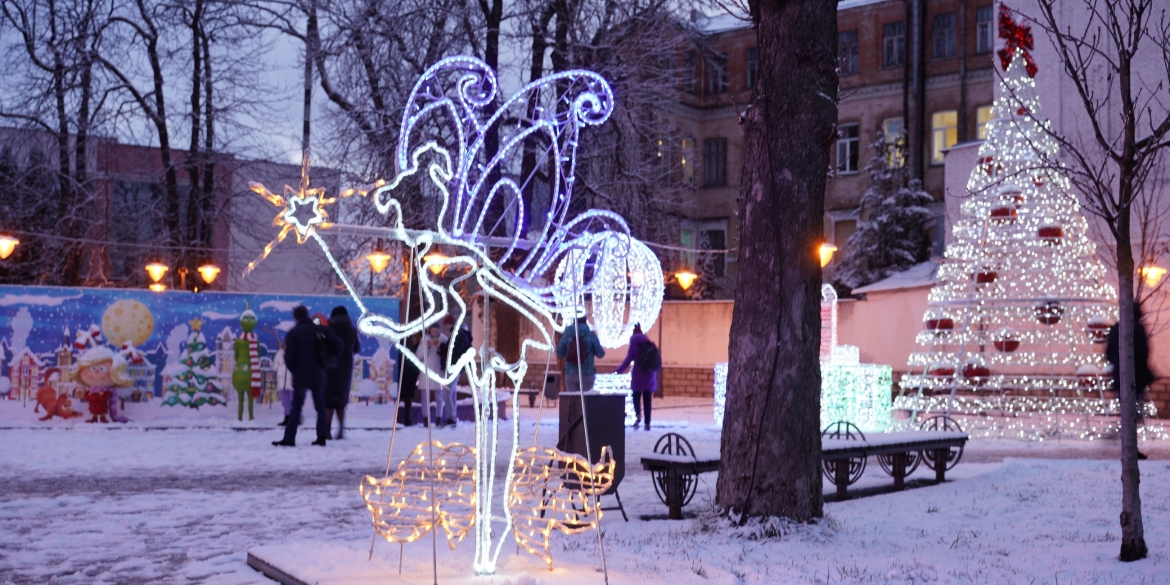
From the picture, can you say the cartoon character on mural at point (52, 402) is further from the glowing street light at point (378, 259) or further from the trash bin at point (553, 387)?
the trash bin at point (553, 387)

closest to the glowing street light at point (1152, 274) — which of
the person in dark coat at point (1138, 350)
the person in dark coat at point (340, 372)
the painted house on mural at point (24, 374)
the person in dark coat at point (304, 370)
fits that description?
the person in dark coat at point (1138, 350)

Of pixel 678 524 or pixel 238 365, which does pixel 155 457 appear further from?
pixel 678 524

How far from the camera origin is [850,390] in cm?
1844

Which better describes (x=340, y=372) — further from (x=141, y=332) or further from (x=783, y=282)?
(x=783, y=282)

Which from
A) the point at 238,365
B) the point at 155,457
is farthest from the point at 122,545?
the point at 238,365

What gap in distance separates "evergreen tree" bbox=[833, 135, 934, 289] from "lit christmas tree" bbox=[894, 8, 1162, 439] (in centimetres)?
1533

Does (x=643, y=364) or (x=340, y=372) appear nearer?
(x=340, y=372)

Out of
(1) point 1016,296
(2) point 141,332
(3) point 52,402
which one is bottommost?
(3) point 52,402

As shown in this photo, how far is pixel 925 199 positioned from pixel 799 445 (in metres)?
30.0

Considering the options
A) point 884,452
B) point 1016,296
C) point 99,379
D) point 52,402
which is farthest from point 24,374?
point 1016,296

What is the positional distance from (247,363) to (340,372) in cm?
400

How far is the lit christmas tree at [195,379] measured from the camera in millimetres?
18969

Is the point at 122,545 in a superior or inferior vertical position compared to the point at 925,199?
inferior

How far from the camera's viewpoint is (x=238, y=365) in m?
18.8
